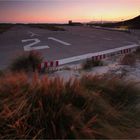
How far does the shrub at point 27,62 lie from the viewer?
10.2m

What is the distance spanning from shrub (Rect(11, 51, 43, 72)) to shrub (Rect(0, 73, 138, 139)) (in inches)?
216

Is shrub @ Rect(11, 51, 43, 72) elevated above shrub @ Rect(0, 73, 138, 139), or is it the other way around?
shrub @ Rect(0, 73, 138, 139)

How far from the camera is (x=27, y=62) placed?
10.5 m

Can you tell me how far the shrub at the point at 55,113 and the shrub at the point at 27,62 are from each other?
18.0ft

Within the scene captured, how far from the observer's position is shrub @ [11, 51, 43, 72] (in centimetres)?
1023

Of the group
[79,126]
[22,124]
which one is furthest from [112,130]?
[22,124]

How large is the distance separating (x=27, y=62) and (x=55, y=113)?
6.88 meters

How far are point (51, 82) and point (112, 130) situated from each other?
4.25 feet

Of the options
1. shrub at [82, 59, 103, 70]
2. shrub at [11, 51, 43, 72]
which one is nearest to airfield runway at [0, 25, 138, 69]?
shrub at [11, 51, 43, 72]

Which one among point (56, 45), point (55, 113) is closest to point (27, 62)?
point (55, 113)

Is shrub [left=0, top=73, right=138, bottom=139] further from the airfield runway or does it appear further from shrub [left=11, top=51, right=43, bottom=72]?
the airfield runway

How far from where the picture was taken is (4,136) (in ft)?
11.8

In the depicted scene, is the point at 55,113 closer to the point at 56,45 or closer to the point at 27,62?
the point at 27,62

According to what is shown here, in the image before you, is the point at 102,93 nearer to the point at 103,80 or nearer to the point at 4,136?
the point at 103,80
